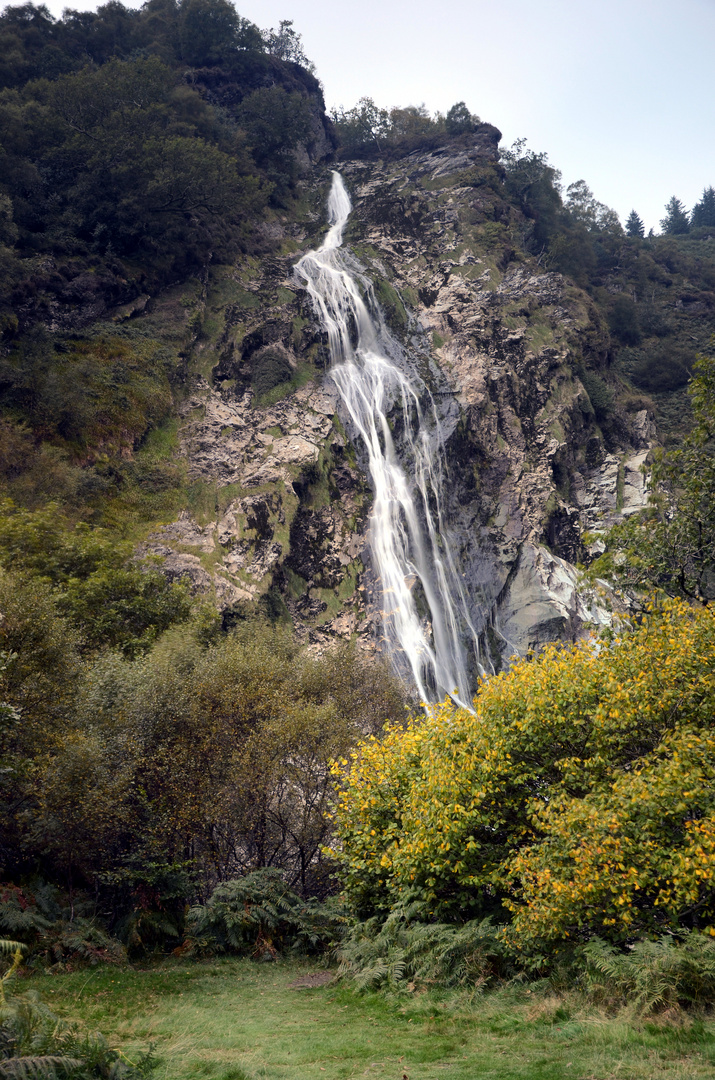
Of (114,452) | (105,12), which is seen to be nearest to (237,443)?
(114,452)

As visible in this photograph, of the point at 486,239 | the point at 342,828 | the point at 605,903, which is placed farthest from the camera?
the point at 486,239

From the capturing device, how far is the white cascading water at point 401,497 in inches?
1307

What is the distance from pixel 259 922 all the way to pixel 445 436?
3294cm

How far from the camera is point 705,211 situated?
364 ft

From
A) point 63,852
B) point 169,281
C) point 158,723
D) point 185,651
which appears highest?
point 169,281

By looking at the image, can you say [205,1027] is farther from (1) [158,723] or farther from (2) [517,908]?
(1) [158,723]

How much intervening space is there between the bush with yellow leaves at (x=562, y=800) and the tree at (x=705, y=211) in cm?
12344

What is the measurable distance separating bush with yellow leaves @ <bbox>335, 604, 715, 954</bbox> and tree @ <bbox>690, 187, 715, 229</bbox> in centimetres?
12344

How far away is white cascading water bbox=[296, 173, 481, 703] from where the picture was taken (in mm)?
33188

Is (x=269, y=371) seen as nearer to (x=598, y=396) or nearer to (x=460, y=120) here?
(x=598, y=396)

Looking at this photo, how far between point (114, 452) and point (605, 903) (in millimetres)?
30453

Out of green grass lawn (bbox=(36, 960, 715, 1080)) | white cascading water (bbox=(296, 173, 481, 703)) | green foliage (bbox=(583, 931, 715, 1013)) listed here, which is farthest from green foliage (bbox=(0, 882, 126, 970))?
white cascading water (bbox=(296, 173, 481, 703))

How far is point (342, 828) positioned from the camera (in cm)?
1284

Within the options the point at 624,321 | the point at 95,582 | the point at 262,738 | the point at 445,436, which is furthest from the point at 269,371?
the point at 624,321
